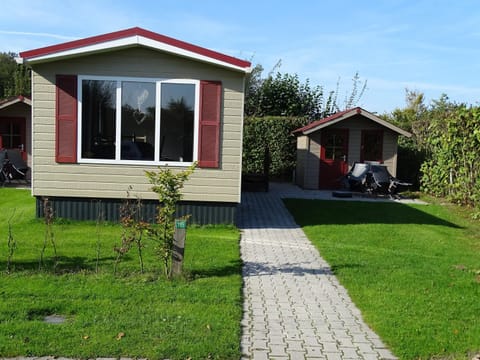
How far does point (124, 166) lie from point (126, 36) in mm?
2470

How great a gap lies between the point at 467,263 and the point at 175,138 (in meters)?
5.64

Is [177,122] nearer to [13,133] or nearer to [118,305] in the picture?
[118,305]

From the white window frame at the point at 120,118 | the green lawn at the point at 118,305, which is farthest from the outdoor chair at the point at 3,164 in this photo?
the green lawn at the point at 118,305

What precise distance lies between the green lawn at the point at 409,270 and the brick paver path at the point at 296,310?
0.61 feet

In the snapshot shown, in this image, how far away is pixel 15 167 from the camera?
15.8 meters

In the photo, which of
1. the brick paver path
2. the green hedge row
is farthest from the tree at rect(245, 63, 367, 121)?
the brick paver path

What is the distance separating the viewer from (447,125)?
1501 centimetres

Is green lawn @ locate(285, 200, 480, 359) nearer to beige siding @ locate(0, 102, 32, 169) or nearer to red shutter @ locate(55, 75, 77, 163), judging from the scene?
red shutter @ locate(55, 75, 77, 163)

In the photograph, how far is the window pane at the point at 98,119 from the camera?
378 inches

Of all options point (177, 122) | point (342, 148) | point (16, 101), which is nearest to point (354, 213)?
point (177, 122)

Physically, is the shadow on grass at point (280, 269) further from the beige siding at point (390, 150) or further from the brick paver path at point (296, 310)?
the beige siding at point (390, 150)

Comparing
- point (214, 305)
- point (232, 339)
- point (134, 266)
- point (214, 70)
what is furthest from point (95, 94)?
point (232, 339)

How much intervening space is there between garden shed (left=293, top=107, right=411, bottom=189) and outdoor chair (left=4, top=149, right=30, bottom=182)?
9.73 metres

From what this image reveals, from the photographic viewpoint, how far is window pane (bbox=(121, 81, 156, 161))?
961cm
